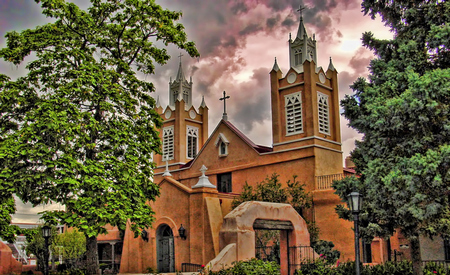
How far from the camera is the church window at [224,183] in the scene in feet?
97.6

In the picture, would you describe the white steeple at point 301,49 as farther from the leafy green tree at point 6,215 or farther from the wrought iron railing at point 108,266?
the leafy green tree at point 6,215

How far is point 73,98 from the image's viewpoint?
17500 mm

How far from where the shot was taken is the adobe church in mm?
23062

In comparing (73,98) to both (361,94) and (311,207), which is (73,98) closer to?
(361,94)

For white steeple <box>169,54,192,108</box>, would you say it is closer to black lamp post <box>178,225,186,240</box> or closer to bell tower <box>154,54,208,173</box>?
bell tower <box>154,54,208,173</box>

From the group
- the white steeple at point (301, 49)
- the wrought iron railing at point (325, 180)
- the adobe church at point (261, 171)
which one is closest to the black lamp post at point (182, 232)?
the adobe church at point (261, 171)

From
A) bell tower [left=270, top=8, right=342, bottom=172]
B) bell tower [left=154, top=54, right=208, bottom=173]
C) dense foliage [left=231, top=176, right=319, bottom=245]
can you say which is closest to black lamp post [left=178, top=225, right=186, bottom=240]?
dense foliage [left=231, top=176, right=319, bottom=245]

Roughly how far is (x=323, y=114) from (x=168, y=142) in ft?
43.6

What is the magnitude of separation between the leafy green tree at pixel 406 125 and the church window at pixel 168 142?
801 inches

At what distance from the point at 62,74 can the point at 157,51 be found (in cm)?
420

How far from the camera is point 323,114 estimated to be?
27734 mm

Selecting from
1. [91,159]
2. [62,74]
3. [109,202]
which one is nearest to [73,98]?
[62,74]

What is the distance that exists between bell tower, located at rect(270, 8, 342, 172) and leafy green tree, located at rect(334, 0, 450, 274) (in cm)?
956

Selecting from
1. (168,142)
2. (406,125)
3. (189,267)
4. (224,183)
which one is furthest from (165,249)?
(406,125)
